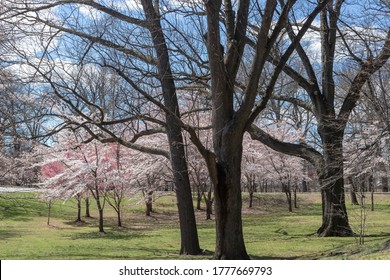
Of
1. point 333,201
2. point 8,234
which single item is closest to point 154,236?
point 8,234

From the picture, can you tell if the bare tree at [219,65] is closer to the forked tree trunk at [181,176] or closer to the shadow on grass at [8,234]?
the forked tree trunk at [181,176]

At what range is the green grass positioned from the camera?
39.1 feet

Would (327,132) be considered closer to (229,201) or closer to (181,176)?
(181,176)

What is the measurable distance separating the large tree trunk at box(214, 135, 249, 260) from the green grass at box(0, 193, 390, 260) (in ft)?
7.51

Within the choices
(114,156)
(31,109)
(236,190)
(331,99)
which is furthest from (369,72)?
(114,156)

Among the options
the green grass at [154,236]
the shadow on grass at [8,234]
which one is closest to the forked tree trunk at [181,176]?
the green grass at [154,236]

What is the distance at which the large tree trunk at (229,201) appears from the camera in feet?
28.0

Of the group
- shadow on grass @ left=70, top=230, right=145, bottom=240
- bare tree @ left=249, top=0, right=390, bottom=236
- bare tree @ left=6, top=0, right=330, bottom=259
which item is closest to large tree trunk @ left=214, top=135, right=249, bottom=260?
bare tree @ left=6, top=0, right=330, bottom=259

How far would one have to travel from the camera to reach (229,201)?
28.1 ft

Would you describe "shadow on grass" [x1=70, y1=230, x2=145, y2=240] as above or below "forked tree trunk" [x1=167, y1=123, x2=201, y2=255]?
below

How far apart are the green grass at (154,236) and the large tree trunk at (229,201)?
2.29m

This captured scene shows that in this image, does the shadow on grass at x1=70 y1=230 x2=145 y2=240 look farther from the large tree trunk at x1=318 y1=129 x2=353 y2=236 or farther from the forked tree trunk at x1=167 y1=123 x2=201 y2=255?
the large tree trunk at x1=318 y1=129 x2=353 y2=236

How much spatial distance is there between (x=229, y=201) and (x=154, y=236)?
10.8 meters

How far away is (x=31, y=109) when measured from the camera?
35.2 ft
